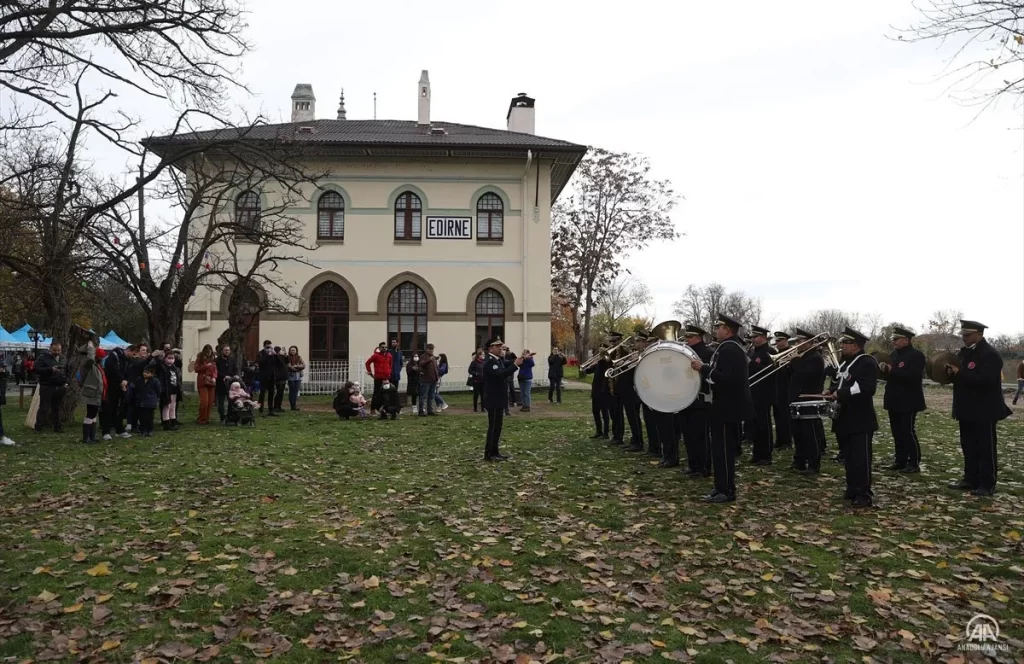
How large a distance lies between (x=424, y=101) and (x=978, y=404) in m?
26.8

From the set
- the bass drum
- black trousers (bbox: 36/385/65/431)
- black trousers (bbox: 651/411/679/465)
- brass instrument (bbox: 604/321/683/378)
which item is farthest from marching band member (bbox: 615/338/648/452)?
black trousers (bbox: 36/385/65/431)

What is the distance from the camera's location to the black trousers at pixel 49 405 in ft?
51.5

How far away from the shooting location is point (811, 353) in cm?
1152

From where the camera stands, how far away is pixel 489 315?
29109mm

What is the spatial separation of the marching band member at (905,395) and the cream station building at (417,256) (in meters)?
18.5

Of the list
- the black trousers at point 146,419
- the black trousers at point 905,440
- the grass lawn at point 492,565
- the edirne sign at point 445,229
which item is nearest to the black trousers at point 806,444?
the grass lawn at point 492,565

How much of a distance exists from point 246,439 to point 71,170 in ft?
24.3

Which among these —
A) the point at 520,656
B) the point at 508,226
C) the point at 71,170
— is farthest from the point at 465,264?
the point at 520,656

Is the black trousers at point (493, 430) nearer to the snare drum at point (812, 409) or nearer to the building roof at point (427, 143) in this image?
the snare drum at point (812, 409)

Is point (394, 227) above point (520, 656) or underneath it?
above

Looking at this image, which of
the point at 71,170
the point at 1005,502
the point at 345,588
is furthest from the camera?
the point at 71,170

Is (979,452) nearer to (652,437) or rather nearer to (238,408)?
(652,437)

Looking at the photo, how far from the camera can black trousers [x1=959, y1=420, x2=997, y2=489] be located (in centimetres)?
905

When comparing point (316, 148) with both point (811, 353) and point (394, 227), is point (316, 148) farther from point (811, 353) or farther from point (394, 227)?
point (811, 353)
